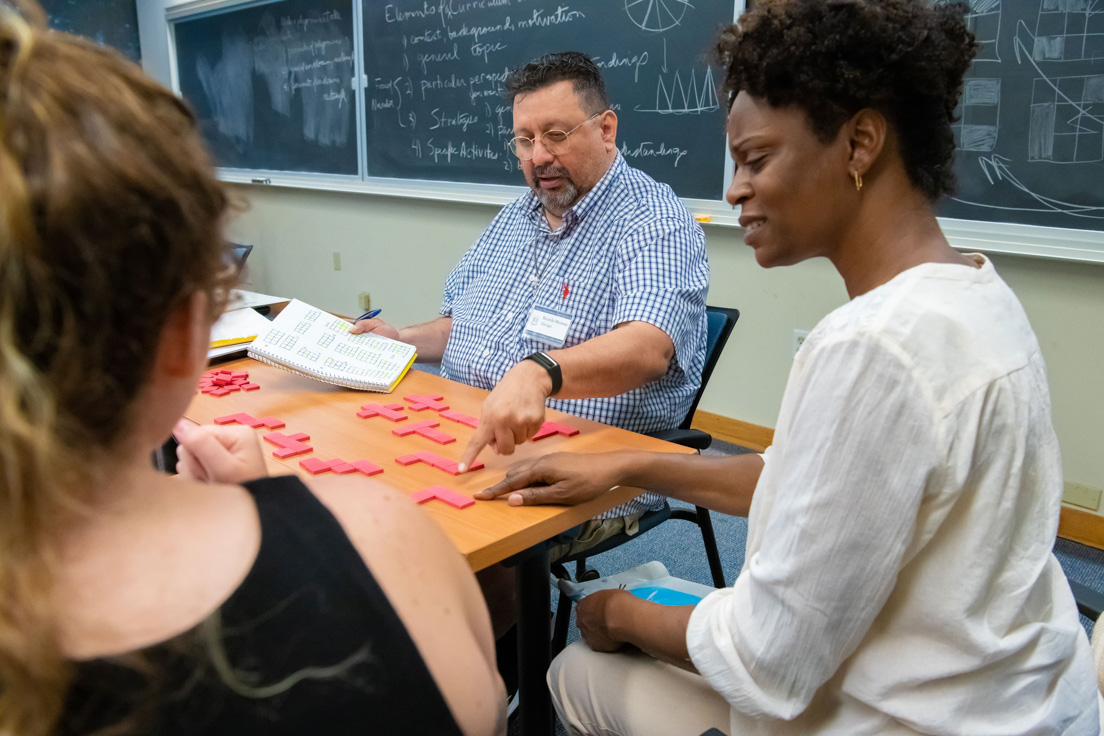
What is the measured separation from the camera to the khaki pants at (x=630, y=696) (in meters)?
1.14

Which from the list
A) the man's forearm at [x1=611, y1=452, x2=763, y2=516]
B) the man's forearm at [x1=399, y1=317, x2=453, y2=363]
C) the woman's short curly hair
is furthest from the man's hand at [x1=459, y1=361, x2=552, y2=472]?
the man's forearm at [x1=399, y1=317, x2=453, y2=363]

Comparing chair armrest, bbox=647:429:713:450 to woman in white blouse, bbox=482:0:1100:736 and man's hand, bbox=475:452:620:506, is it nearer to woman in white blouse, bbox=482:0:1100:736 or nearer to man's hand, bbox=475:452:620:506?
man's hand, bbox=475:452:620:506

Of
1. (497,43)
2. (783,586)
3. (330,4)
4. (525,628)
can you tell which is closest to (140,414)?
(783,586)

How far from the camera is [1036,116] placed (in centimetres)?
260

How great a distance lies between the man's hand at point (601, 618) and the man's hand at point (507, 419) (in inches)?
11.2

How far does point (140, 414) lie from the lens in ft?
1.76

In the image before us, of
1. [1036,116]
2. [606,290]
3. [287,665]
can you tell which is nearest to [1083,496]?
[1036,116]

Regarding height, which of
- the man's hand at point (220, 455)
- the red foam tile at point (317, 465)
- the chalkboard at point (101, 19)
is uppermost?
the chalkboard at point (101, 19)

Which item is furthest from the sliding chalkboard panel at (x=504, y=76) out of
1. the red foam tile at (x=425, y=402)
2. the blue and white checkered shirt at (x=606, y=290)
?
the red foam tile at (x=425, y=402)

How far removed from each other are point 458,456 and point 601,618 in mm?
376

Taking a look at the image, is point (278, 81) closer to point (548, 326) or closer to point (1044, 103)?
point (548, 326)

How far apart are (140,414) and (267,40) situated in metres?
5.41

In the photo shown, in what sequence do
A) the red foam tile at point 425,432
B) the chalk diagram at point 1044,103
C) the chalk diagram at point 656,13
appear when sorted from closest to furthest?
the red foam tile at point 425,432 < the chalk diagram at point 1044,103 < the chalk diagram at point 656,13

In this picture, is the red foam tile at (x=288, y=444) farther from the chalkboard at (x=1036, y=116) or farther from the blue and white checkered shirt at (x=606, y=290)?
the chalkboard at (x=1036, y=116)
